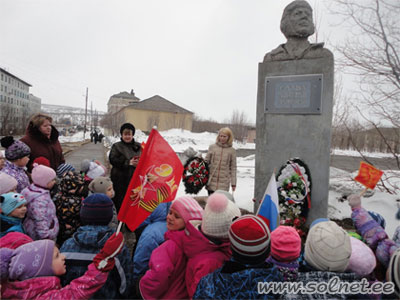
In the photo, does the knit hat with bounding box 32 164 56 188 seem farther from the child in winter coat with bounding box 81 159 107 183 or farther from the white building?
the white building

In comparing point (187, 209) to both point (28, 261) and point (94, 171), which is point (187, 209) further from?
point (94, 171)

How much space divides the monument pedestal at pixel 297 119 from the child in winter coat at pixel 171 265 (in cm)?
279

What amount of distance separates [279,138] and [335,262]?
3113 millimetres

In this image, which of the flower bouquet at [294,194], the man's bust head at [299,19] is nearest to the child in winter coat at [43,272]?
the flower bouquet at [294,194]

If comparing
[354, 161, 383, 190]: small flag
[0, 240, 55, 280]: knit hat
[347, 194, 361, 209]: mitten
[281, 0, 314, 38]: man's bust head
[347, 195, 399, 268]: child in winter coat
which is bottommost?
[0, 240, 55, 280]: knit hat

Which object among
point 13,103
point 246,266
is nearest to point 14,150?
point 246,266

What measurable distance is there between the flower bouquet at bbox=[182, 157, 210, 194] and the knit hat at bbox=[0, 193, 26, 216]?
260cm

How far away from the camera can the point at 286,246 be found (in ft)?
4.99

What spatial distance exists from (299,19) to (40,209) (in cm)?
452

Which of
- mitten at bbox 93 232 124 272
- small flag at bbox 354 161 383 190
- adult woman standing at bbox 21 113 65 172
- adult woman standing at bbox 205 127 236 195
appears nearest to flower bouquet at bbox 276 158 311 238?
adult woman standing at bbox 205 127 236 195

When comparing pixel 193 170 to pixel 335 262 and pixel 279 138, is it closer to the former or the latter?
pixel 279 138

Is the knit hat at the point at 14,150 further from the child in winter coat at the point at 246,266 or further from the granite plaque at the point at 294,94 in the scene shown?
the granite plaque at the point at 294,94

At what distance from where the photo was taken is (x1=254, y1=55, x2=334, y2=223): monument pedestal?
4.00 meters

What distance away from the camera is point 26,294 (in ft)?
4.52
